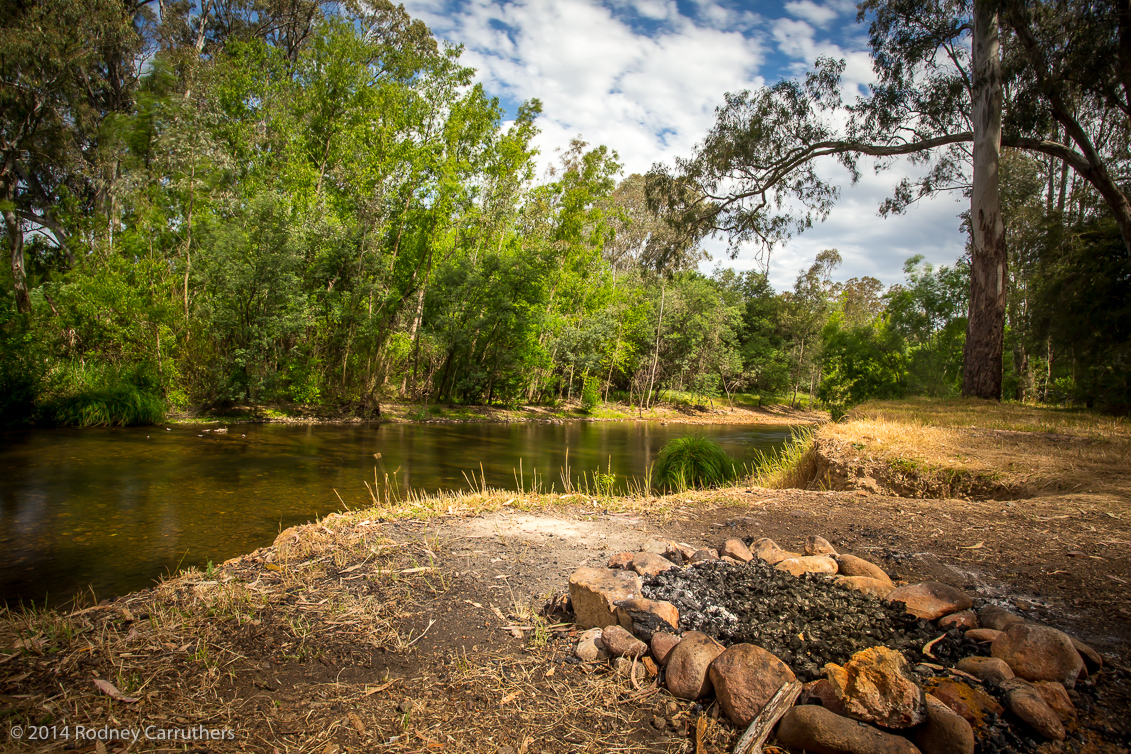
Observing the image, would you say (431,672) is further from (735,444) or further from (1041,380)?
(1041,380)

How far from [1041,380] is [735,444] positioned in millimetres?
15066

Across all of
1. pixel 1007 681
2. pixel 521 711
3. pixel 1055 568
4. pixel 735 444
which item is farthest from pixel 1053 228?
pixel 521 711

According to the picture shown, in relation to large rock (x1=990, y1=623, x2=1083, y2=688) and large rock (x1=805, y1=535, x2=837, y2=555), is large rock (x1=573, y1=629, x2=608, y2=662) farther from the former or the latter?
large rock (x1=805, y1=535, x2=837, y2=555)

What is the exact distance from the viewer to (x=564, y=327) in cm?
2755

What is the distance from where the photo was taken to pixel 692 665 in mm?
2107

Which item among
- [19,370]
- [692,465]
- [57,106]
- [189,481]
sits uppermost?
[57,106]

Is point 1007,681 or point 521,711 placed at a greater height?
point 1007,681

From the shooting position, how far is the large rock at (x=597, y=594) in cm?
260

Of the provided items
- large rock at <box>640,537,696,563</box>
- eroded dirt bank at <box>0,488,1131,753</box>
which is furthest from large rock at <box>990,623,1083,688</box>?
large rock at <box>640,537,696,563</box>

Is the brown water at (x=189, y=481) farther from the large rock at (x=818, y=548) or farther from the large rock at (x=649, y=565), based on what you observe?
the large rock at (x=818, y=548)

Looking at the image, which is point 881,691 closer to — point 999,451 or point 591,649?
point 591,649

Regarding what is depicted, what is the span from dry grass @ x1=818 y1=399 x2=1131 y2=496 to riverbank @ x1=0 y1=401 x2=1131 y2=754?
8cm

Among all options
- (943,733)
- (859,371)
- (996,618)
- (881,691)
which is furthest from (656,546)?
(859,371)

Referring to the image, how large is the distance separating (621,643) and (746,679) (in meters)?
0.61
